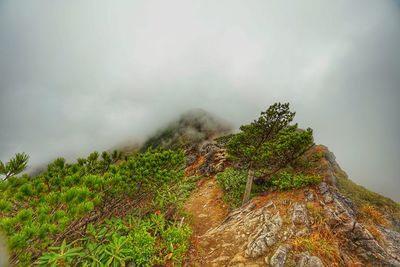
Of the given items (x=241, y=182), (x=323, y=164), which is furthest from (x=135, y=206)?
(x=323, y=164)

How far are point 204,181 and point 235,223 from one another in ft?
30.8

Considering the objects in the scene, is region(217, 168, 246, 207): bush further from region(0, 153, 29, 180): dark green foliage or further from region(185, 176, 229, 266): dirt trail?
region(0, 153, 29, 180): dark green foliage

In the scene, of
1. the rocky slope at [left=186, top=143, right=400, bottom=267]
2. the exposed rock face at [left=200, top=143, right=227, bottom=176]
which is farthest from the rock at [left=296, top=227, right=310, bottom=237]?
the exposed rock face at [left=200, top=143, right=227, bottom=176]

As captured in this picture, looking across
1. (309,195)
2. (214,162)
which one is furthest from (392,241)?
(214,162)

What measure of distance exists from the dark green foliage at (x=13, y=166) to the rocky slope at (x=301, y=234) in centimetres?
614

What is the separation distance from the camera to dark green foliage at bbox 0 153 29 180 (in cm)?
557

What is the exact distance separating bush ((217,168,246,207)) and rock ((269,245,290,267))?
20.1ft

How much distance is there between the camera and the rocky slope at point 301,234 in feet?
27.4

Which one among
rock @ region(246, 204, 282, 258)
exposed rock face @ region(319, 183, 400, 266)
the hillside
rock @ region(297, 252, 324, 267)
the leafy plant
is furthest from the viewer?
exposed rock face @ region(319, 183, 400, 266)

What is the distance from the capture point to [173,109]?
8938 centimetres

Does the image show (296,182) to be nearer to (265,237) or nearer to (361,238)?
(361,238)

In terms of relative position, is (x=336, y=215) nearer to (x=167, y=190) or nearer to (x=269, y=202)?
(x=269, y=202)

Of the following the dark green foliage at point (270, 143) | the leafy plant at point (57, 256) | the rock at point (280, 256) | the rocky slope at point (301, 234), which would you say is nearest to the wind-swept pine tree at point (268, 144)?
the dark green foliage at point (270, 143)

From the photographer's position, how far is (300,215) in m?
10.3
